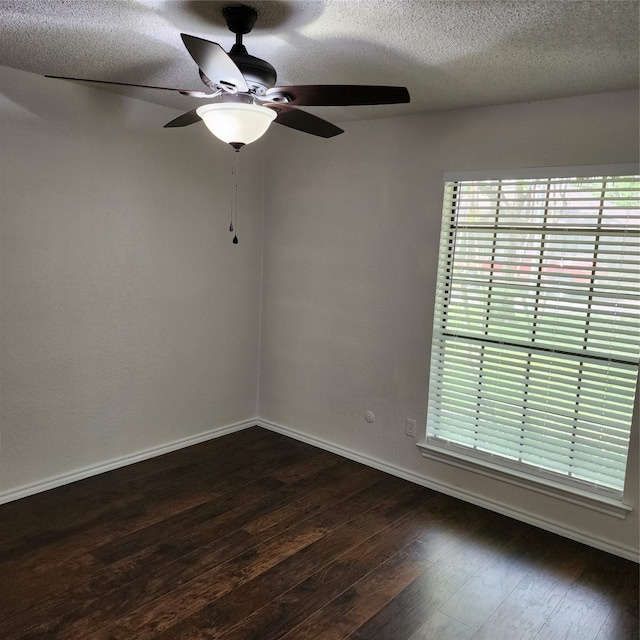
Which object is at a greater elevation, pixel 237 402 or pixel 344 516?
pixel 237 402

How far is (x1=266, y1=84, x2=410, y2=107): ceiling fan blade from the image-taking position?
1.88m

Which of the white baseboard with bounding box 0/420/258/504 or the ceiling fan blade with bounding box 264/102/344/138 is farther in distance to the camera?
the white baseboard with bounding box 0/420/258/504

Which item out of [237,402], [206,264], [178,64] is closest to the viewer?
[178,64]

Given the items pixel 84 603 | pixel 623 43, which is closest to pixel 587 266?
pixel 623 43

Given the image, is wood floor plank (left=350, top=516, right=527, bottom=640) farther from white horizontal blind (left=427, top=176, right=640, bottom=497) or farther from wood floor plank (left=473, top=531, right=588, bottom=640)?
white horizontal blind (left=427, top=176, right=640, bottom=497)

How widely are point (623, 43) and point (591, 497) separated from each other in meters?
2.16

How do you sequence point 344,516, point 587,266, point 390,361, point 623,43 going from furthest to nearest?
point 390,361 < point 344,516 < point 587,266 < point 623,43

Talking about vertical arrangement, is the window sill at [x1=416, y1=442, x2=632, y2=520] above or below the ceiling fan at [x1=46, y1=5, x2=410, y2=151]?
below

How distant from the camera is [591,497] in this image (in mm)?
2822

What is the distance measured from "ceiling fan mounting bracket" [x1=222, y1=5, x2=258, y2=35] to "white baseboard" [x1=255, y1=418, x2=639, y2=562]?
2.78 meters

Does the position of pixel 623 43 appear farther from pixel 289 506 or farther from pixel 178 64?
pixel 289 506

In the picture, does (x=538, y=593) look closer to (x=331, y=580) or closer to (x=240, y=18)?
(x=331, y=580)

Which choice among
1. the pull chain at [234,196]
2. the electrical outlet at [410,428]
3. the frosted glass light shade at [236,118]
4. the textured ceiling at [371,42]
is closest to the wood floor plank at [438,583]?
the electrical outlet at [410,428]

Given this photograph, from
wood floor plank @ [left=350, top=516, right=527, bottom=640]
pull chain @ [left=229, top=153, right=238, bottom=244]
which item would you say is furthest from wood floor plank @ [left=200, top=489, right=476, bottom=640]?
pull chain @ [left=229, top=153, right=238, bottom=244]
